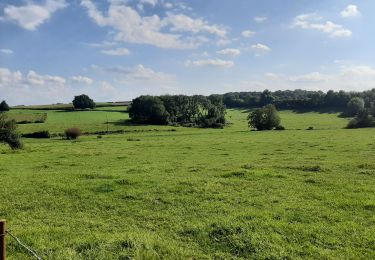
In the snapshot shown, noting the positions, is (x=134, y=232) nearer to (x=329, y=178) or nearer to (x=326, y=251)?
(x=326, y=251)

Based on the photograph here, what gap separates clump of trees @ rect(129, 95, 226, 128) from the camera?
127188mm

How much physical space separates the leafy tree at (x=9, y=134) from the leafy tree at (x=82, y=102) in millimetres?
105143

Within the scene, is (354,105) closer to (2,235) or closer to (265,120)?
(265,120)

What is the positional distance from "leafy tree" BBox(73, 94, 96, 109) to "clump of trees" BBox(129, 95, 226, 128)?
3213 centimetres

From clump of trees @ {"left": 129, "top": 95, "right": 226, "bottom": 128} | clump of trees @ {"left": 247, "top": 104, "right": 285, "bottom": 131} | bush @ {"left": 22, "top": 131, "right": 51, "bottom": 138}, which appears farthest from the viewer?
clump of trees @ {"left": 129, "top": 95, "right": 226, "bottom": 128}

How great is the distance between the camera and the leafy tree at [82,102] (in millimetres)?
157875

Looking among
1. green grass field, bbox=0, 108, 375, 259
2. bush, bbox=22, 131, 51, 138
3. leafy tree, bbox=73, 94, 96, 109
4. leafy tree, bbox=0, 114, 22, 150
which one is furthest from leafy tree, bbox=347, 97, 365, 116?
green grass field, bbox=0, 108, 375, 259

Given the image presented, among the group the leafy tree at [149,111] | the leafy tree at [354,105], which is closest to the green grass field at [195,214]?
the leafy tree at [149,111]

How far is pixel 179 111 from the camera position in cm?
13862

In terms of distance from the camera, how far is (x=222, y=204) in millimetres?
16453

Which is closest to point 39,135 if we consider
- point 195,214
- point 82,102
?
point 82,102

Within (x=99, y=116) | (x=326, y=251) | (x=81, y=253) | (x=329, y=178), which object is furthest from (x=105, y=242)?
(x=99, y=116)

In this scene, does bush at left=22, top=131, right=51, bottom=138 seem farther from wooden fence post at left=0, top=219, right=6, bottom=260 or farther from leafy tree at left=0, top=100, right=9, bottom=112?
wooden fence post at left=0, top=219, right=6, bottom=260

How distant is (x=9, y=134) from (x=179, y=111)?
88793 mm
